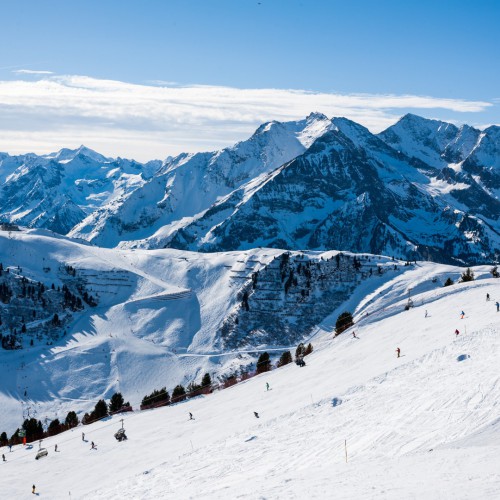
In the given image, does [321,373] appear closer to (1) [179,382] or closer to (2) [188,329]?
(1) [179,382]

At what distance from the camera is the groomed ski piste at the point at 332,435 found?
2497cm

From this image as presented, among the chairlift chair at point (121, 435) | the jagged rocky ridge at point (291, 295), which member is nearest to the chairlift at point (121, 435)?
the chairlift chair at point (121, 435)

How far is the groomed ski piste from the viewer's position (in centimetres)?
2497

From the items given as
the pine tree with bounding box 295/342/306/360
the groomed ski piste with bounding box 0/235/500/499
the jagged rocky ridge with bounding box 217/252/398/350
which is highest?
the groomed ski piste with bounding box 0/235/500/499

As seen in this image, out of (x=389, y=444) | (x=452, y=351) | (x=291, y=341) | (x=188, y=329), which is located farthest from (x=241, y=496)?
(x=188, y=329)

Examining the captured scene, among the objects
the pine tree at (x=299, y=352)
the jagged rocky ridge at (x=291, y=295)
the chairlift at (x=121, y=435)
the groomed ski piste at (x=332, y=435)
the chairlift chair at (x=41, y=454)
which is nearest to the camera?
the groomed ski piste at (x=332, y=435)

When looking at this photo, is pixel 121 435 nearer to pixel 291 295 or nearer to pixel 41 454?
pixel 41 454

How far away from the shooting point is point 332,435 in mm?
35281

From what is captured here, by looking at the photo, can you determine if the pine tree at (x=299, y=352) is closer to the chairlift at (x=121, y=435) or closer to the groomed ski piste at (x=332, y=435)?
the groomed ski piste at (x=332, y=435)

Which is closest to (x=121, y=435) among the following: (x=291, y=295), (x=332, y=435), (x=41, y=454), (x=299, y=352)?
(x=41, y=454)

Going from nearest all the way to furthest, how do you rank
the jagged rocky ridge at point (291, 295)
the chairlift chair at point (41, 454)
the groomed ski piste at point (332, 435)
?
the groomed ski piste at point (332, 435), the chairlift chair at point (41, 454), the jagged rocky ridge at point (291, 295)

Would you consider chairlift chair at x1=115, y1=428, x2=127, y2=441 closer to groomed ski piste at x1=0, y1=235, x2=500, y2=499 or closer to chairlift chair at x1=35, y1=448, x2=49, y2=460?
groomed ski piste at x1=0, y1=235, x2=500, y2=499

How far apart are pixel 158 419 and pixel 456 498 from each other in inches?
1735

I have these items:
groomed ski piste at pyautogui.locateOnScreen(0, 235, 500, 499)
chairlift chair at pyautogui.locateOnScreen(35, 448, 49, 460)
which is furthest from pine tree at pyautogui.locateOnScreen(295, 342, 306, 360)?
chairlift chair at pyautogui.locateOnScreen(35, 448, 49, 460)
